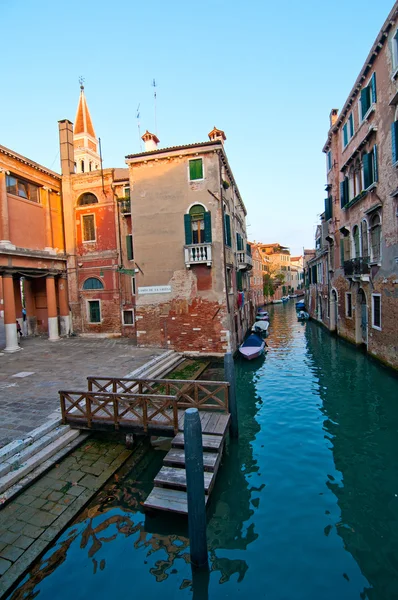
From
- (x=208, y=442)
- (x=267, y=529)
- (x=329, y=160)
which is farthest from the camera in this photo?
(x=329, y=160)

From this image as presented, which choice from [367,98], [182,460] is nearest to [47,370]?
[182,460]

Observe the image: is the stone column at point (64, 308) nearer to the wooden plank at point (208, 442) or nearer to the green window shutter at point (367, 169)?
the wooden plank at point (208, 442)

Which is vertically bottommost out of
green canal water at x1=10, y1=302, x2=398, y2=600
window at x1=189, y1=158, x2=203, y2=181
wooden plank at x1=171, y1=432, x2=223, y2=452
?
green canal water at x1=10, y1=302, x2=398, y2=600

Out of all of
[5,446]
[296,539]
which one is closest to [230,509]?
[296,539]

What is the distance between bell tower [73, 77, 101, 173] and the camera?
1206 inches

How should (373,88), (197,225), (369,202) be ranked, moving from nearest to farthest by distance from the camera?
(373,88) → (369,202) → (197,225)

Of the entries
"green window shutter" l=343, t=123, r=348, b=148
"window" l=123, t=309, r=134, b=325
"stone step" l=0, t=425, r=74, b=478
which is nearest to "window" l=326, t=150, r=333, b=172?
"green window shutter" l=343, t=123, r=348, b=148

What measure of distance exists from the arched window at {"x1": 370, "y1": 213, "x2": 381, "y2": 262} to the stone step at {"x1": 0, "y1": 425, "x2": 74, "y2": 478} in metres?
12.0

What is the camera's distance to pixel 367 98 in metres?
12.9

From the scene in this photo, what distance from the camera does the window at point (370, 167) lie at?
12289mm

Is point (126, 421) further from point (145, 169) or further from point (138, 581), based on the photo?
point (145, 169)

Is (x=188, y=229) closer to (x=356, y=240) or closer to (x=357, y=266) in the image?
(x=357, y=266)

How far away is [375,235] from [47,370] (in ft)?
43.3

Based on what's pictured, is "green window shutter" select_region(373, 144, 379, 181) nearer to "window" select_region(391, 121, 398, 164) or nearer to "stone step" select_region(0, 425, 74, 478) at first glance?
"window" select_region(391, 121, 398, 164)
